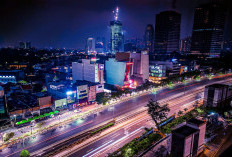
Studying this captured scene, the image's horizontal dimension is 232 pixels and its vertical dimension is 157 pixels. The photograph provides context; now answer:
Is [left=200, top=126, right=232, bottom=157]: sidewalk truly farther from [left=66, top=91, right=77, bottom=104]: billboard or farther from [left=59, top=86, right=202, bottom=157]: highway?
[left=66, top=91, right=77, bottom=104]: billboard

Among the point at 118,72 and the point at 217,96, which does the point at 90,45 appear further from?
the point at 217,96

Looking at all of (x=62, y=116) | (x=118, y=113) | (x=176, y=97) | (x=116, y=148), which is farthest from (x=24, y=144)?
(x=176, y=97)

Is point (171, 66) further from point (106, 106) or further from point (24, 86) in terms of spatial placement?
point (24, 86)

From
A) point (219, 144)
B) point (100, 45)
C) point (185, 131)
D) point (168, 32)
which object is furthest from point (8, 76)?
point (100, 45)

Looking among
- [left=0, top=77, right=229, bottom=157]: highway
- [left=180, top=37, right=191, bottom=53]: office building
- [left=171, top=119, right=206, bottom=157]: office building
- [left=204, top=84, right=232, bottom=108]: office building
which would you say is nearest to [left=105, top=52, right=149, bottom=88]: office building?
[left=0, top=77, right=229, bottom=157]: highway

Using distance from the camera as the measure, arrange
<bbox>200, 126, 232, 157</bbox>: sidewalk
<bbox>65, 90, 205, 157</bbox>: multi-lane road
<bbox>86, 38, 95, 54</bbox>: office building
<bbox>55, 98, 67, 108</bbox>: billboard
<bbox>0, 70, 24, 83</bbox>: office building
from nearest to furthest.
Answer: <bbox>200, 126, 232, 157</bbox>: sidewalk → <bbox>65, 90, 205, 157</bbox>: multi-lane road → <bbox>55, 98, 67, 108</bbox>: billboard → <bbox>0, 70, 24, 83</bbox>: office building → <bbox>86, 38, 95, 54</bbox>: office building

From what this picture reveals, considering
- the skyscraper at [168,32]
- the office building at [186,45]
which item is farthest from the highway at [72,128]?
the office building at [186,45]
